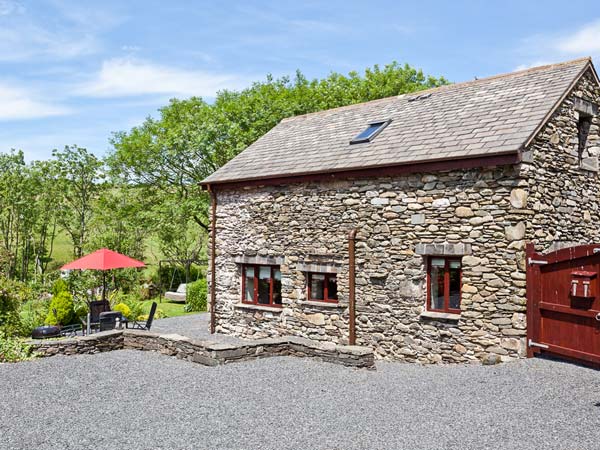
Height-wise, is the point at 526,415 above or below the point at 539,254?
below

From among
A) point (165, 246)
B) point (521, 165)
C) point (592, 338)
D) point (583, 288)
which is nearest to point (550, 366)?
point (592, 338)

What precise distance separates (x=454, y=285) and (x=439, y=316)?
2.36 feet

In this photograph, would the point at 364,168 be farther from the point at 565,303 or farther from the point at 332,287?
the point at 565,303

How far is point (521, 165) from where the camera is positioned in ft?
34.3

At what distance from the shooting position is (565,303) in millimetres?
9805

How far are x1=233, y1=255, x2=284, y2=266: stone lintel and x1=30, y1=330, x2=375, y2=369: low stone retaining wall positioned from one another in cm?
323

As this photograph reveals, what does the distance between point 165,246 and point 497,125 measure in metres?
20.4

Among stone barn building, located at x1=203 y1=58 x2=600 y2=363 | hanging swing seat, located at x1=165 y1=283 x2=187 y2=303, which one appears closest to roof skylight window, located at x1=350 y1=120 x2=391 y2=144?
stone barn building, located at x1=203 y1=58 x2=600 y2=363

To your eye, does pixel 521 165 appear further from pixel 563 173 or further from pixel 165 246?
pixel 165 246

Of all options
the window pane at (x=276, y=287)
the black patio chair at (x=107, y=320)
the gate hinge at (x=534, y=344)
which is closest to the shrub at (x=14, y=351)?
the black patio chair at (x=107, y=320)

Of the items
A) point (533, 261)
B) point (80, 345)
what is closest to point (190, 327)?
point (80, 345)

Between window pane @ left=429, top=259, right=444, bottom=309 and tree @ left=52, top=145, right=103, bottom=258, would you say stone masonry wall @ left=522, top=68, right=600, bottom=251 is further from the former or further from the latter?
tree @ left=52, top=145, right=103, bottom=258

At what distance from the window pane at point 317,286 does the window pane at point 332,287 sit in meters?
0.17

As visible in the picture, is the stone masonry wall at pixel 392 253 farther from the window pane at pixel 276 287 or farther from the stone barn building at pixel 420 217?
the window pane at pixel 276 287
